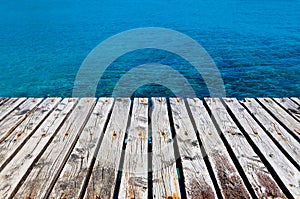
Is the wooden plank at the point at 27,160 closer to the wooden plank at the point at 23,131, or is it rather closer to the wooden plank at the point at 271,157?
the wooden plank at the point at 23,131

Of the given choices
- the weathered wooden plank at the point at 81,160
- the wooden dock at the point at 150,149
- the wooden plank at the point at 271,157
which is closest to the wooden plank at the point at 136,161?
the wooden dock at the point at 150,149

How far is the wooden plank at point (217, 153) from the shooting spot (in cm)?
246

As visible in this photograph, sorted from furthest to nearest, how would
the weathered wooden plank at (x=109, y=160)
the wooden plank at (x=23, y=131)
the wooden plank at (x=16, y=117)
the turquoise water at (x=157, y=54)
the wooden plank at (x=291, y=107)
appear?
1. the turquoise water at (x=157, y=54)
2. the wooden plank at (x=291, y=107)
3. the wooden plank at (x=16, y=117)
4. the wooden plank at (x=23, y=131)
5. the weathered wooden plank at (x=109, y=160)

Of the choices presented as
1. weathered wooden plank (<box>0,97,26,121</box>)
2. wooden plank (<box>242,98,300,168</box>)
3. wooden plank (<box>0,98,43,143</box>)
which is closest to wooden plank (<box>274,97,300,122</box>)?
wooden plank (<box>242,98,300,168</box>)

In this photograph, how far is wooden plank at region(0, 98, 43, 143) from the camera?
354 centimetres

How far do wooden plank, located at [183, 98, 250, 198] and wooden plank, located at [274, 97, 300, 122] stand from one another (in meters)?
1.23

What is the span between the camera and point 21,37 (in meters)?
20.6

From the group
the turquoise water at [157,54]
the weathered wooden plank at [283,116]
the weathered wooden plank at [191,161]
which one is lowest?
the weathered wooden plank at [191,161]

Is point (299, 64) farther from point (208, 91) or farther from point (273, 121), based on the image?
point (273, 121)

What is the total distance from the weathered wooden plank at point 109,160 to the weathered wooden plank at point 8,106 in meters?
1.54

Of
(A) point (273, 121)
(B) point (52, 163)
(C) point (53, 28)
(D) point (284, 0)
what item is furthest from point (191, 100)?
(D) point (284, 0)

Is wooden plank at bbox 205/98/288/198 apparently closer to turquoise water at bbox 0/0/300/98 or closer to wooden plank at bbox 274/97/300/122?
wooden plank at bbox 274/97/300/122

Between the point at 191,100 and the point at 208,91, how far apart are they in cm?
507

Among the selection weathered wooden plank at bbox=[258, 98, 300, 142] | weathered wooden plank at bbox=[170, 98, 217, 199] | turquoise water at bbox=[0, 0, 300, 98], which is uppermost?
turquoise water at bbox=[0, 0, 300, 98]
